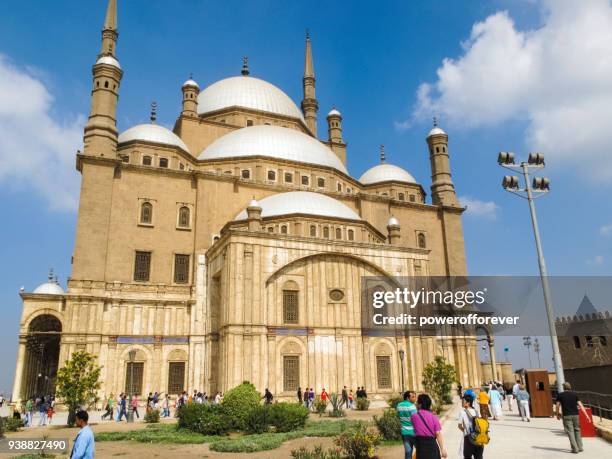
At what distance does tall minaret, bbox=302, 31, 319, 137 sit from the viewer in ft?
153

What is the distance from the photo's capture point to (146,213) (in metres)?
29.6

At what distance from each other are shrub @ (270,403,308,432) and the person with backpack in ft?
27.2

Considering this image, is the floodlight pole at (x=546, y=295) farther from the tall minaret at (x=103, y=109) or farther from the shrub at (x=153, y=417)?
the tall minaret at (x=103, y=109)

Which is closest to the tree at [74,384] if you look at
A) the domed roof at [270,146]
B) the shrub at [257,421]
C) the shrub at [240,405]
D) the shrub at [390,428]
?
the shrub at [240,405]

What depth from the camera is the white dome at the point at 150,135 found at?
3306 centimetres

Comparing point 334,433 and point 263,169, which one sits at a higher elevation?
point 263,169

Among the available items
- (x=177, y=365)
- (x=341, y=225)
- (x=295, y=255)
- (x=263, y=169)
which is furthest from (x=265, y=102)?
(x=177, y=365)

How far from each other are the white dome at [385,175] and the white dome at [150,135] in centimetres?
1644

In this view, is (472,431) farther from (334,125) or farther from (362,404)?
(334,125)

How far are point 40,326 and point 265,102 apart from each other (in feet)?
83.9

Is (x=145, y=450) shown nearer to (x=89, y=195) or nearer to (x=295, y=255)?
(x=295, y=255)

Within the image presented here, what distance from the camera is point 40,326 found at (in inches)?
1130

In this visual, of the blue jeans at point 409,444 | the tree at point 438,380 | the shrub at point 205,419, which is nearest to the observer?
the blue jeans at point 409,444

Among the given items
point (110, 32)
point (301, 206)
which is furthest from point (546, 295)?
point (110, 32)
